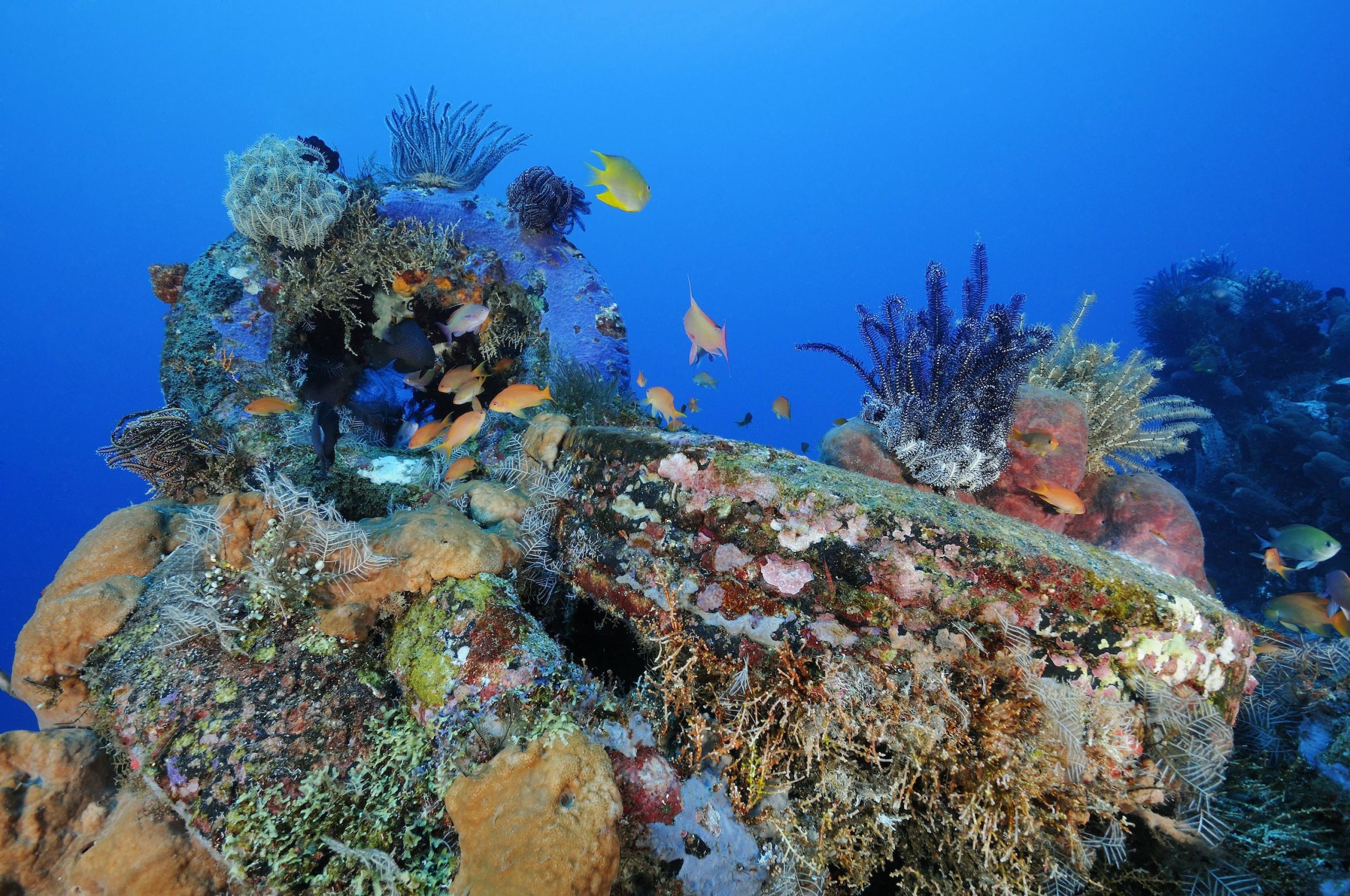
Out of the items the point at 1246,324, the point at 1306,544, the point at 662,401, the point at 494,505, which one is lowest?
the point at 494,505

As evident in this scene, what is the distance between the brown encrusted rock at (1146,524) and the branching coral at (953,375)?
4.48ft

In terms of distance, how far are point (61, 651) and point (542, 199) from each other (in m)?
5.21

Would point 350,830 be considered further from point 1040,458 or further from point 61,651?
point 1040,458

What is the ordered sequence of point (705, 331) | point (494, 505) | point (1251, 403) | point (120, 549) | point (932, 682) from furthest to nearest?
point (1251, 403), point (705, 331), point (494, 505), point (120, 549), point (932, 682)

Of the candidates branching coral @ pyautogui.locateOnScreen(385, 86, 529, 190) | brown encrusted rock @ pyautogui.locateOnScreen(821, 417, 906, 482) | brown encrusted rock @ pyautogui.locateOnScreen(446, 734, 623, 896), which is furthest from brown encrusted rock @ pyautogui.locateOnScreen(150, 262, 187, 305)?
brown encrusted rock @ pyautogui.locateOnScreen(821, 417, 906, 482)

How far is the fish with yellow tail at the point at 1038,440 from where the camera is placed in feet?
14.5

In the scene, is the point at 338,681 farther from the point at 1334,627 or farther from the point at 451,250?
the point at 1334,627

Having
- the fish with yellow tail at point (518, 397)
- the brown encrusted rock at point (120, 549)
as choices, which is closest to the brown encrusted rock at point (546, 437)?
the fish with yellow tail at point (518, 397)

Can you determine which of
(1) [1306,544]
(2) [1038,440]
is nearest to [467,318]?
(2) [1038,440]

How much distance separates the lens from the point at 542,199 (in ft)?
19.5

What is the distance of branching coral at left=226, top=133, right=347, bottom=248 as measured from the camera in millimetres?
5172

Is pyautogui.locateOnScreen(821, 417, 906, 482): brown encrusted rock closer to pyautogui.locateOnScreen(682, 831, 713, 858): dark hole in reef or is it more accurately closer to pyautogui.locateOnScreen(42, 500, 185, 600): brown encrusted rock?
pyautogui.locateOnScreen(682, 831, 713, 858): dark hole in reef

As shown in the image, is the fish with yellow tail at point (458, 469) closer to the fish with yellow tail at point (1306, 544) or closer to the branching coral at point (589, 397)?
the branching coral at point (589, 397)

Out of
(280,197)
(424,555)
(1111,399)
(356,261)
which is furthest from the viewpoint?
(356,261)
